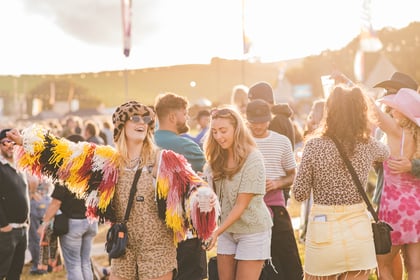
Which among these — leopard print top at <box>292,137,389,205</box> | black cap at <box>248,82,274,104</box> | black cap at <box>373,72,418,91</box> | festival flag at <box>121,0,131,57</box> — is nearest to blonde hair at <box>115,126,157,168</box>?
leopard print top at <box>292,137,389,205</box>

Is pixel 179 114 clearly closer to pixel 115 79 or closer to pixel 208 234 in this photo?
pixel 208 234

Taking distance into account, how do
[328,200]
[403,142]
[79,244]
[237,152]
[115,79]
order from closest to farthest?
[328,200] < [237,152] < [403,142] < [79,244] < [115,79]

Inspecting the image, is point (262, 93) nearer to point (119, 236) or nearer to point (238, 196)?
point (238, 196)

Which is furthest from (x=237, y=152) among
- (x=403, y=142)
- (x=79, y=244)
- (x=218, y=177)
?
(x=79, y=244)

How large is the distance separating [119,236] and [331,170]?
64.0 inches

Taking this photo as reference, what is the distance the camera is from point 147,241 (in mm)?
4207

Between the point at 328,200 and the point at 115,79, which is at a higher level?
the point at 115,79

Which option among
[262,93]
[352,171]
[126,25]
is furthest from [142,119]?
[126,25]

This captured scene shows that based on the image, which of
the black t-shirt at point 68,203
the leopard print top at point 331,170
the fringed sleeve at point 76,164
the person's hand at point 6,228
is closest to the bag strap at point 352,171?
the leopard print top at point 331,170

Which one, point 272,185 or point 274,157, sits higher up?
point 274,157

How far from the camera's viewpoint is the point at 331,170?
4.47 metres

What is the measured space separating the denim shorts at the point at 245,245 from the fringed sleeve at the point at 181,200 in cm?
68

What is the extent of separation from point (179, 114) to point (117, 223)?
156 cm

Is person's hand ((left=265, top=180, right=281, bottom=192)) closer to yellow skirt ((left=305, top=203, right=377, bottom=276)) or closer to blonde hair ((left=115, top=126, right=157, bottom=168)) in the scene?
yellow skirt ((left=305, top=203, right=377, bottom=276))
